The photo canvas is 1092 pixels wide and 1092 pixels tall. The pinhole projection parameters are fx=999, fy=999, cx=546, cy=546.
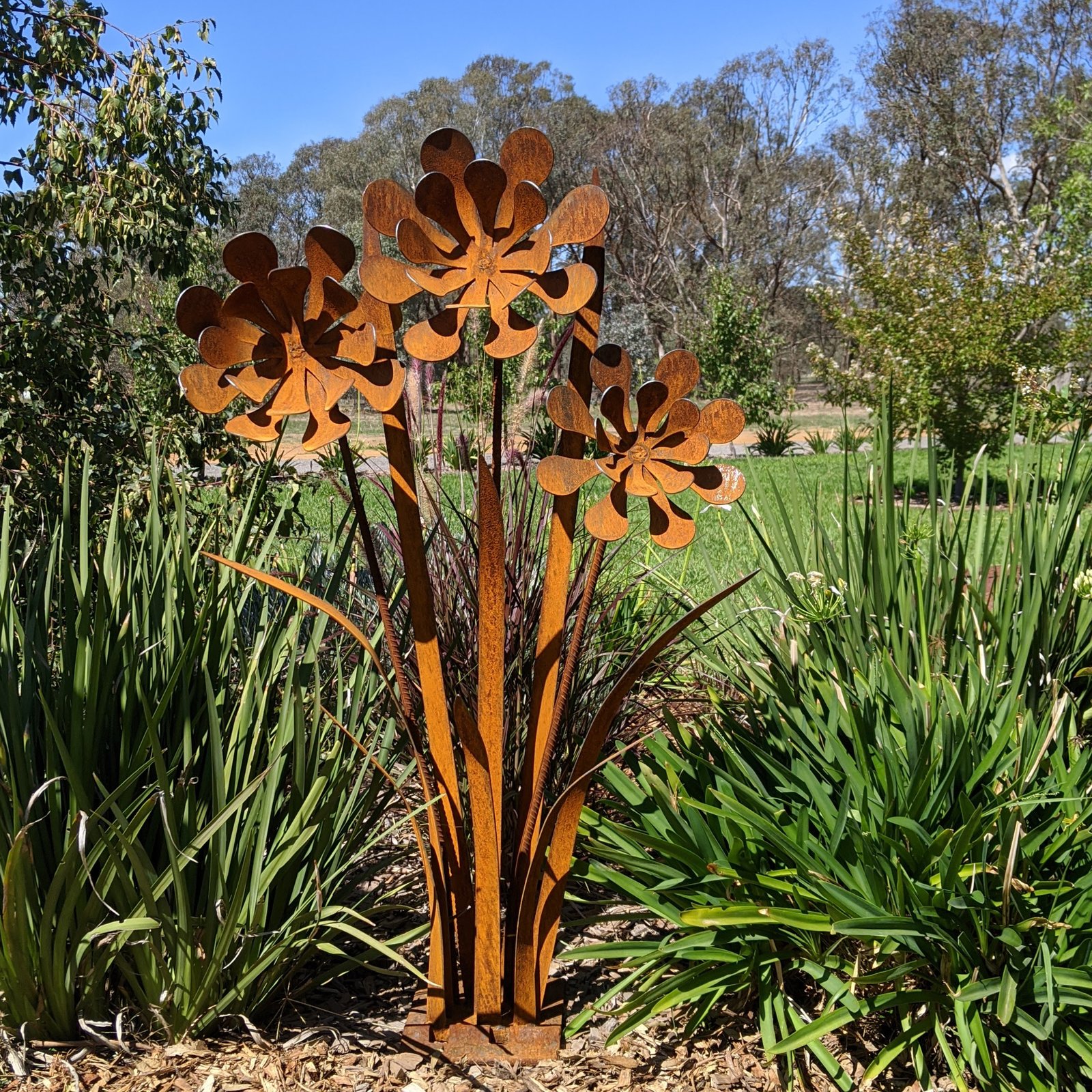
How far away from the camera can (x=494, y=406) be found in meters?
1.68

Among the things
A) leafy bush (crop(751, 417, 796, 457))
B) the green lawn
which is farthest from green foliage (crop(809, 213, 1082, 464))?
leafy bush (crop(751, 417, 796, 457))

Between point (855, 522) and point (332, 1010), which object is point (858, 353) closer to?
point (855, 522)

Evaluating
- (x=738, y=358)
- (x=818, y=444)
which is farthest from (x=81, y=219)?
(x=738, y=358)

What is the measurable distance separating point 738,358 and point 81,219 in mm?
17515

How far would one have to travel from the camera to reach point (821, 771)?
2.11 m

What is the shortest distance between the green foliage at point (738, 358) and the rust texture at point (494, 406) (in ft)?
57.7

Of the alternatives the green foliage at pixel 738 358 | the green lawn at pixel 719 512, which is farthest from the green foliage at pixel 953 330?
the green foliage at pixel 738 358

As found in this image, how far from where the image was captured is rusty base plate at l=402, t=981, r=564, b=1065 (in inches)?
75.6

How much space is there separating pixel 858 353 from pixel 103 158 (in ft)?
38.7

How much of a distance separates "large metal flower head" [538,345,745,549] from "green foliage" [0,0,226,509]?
2.42 m

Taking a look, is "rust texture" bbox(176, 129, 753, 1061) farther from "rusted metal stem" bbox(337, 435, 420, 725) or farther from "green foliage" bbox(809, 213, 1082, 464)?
"green foliage" bbox(809, 213, 1082, 464)

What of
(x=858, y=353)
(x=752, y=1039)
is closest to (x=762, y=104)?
(x=858, y=353)

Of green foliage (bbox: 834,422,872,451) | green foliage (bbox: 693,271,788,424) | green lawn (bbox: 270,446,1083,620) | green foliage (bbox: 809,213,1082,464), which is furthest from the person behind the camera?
green foliage (bbox: 693,271,788,424)

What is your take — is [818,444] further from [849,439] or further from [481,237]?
[481,237]
